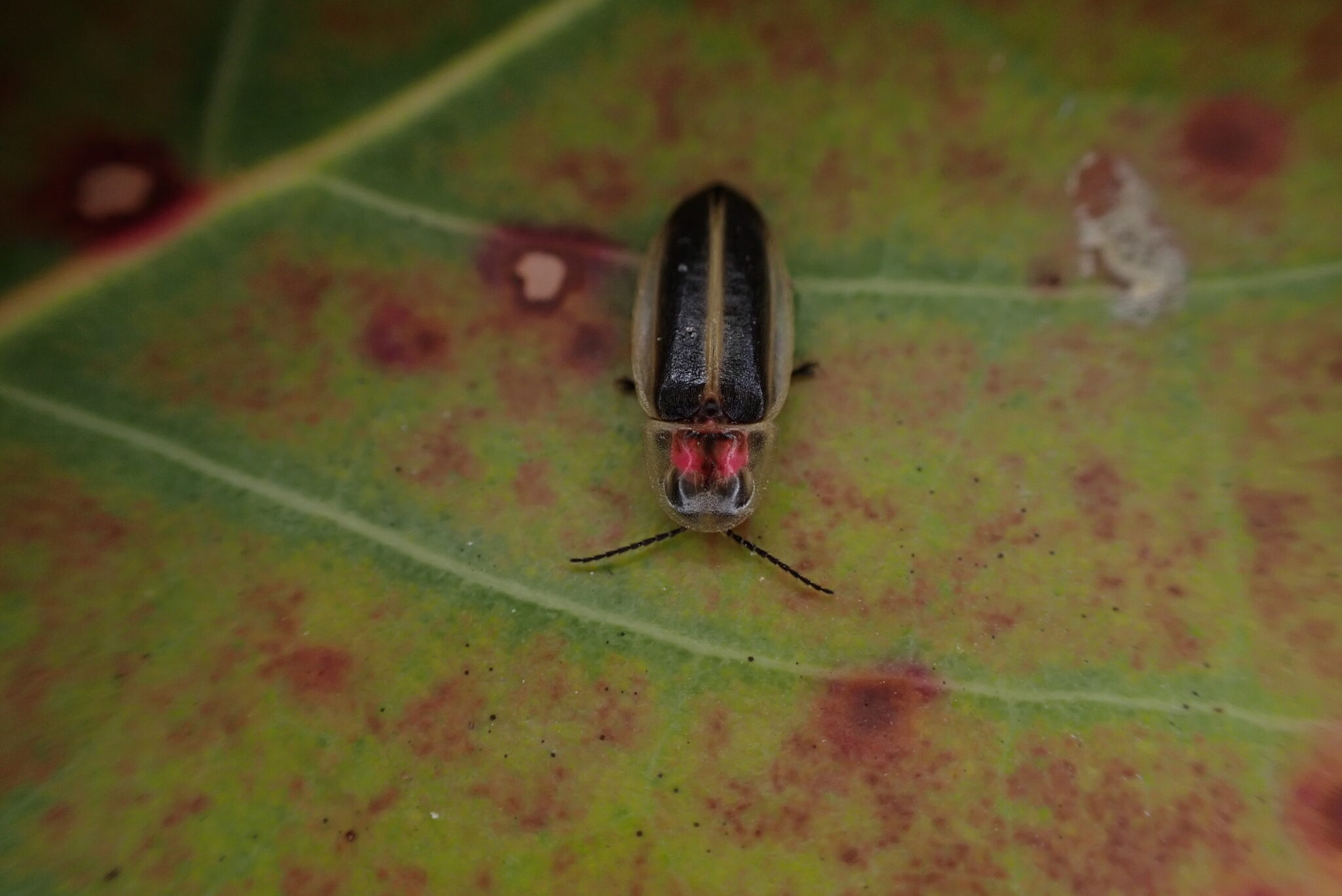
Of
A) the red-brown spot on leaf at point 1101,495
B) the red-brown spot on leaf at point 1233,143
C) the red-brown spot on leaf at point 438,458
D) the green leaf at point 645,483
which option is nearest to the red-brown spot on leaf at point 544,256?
the green leaf at point 645,483

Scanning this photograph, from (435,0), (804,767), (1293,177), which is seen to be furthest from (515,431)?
(1293,177)

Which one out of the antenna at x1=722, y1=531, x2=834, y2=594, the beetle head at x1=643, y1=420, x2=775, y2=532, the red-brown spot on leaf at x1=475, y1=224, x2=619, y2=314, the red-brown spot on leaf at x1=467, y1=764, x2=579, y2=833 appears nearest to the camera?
the red-brown spot on leaf at x1=467, y1=764, x2=579, y2=833

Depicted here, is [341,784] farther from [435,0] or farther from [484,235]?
[435,0]

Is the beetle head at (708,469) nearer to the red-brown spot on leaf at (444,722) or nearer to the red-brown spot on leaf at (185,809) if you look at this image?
the red-brown spot on leaf at (444,722)

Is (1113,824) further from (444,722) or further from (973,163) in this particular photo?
(973,163)

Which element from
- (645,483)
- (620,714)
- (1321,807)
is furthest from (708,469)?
(1321,807)

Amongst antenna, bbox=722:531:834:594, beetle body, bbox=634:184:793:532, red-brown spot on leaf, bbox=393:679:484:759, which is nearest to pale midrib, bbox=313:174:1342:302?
beetle body, bbox=634:184:793:532

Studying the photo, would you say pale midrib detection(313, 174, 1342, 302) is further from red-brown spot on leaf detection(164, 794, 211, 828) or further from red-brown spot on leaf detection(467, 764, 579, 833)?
red-brown spot on leaf detection(164, 794, 211, 828)

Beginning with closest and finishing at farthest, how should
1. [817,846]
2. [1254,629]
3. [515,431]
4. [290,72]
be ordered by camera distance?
1. [817,846]
2. [1254,629]
3. [515,431]
4. [290,72]
